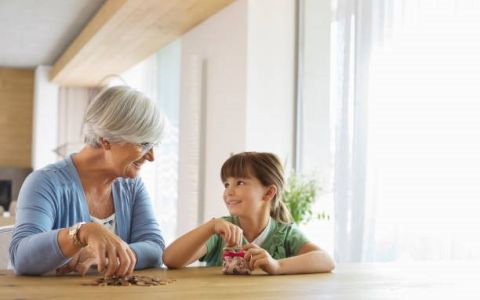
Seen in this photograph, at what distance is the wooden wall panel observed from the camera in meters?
12.4

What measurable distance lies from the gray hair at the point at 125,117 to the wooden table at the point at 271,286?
1.23 ft

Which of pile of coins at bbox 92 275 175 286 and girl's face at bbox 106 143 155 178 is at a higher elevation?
girl's face at bbox 106 143 155 178

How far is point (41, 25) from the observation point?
27.8ft

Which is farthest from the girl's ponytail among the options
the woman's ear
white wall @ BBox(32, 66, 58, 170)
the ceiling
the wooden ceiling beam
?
white wall @ BBox(32, 66, 58, 170)

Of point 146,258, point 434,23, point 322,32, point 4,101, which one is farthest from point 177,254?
point 4,101

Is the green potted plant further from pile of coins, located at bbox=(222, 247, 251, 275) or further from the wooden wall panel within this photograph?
the wooden wall panel

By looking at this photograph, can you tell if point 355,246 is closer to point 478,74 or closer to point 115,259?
point 478,74

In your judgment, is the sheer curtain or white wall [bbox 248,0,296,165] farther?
white wall [bbox 248,0,296,165]

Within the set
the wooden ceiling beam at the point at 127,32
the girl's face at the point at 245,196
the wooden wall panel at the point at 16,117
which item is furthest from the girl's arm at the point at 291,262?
the wooden wall panel at the point at 16,117

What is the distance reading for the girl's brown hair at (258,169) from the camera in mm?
2453

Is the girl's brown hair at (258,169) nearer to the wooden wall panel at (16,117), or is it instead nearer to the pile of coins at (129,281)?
the pile of coins at (129,281)

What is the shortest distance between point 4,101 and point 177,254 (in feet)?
35.7

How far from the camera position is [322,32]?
537 cm

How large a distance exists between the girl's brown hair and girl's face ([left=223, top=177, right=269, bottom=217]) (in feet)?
0.05
